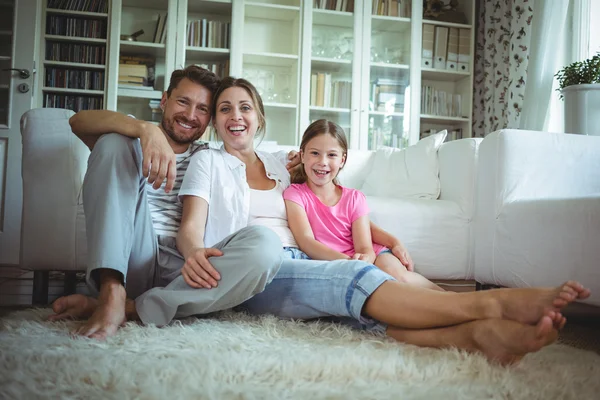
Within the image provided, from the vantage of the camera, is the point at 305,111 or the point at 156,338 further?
the point at 305,111

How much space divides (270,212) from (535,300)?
75 cm

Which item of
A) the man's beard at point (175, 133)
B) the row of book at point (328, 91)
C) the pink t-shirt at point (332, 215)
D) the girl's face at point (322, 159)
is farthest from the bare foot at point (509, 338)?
the row of book at point (328, 91)

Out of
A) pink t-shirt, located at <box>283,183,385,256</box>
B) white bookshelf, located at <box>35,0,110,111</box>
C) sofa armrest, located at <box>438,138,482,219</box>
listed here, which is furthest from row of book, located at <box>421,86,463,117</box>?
pink t-shirt, located at <box>283,183,385,256</box>

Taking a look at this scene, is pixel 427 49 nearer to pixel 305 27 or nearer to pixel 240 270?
pixel 305 27

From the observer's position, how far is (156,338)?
3.22 ft

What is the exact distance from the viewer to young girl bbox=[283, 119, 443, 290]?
4.50 ft

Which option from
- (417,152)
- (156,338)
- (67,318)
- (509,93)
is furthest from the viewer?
(509,93)

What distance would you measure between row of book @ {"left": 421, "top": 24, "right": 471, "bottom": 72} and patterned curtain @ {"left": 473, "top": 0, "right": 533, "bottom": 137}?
12 centimetres

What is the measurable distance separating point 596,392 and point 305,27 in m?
3.25

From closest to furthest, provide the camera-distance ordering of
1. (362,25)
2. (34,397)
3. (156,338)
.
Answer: (34,397), (156,338), (362,25)

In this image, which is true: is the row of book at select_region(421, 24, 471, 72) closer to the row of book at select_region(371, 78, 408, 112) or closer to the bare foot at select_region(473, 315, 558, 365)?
the row of book at select_region(371, 78, 408, 112)

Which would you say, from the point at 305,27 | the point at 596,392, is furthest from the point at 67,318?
the point at 305,27

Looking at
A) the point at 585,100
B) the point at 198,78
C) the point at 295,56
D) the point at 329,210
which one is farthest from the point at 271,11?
the point at 329,210

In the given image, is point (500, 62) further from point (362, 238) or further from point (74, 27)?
point (74, 27)
